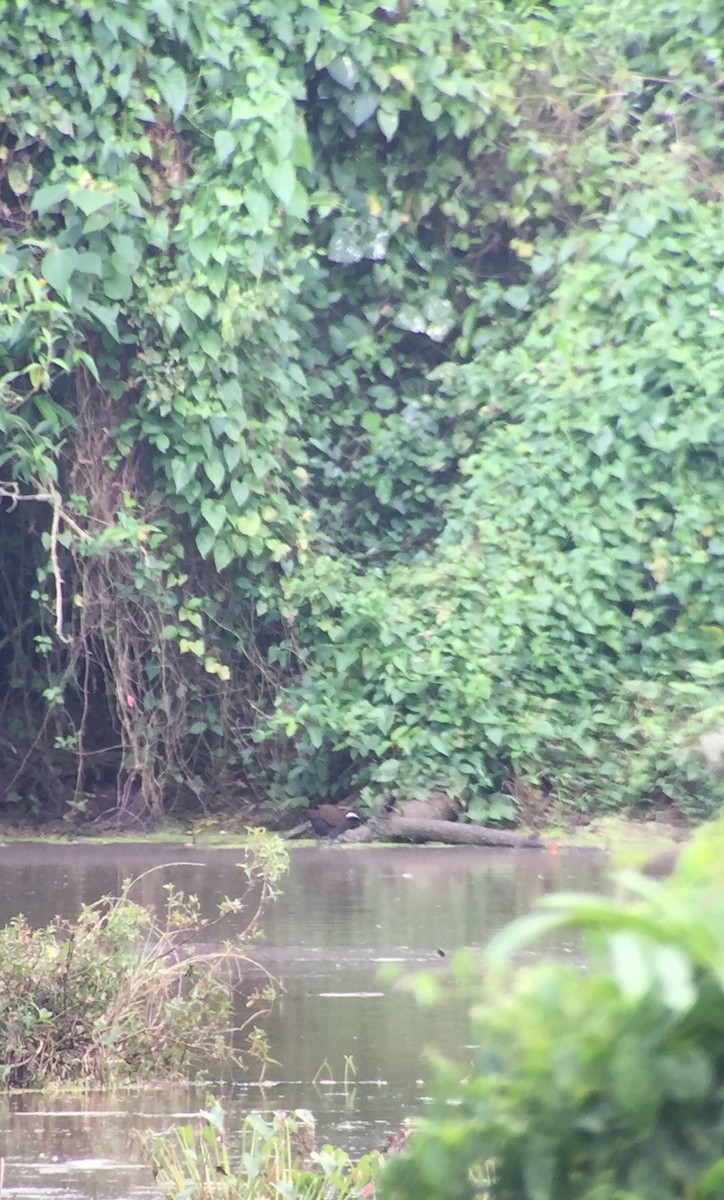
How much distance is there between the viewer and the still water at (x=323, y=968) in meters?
4.14

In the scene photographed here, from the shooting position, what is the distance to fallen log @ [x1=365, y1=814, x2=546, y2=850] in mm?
8516

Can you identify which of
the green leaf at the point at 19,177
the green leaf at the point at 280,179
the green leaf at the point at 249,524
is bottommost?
the green leaf at the point at 249,524

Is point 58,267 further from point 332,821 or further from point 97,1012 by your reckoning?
point 97,1012

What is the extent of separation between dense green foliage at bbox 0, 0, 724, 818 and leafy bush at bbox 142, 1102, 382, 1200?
506cm

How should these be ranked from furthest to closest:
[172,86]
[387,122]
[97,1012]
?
[387,122]
[172,86]
[97,1012]

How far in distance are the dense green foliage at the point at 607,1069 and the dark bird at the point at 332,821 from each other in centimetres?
738

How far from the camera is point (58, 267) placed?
8.42 m

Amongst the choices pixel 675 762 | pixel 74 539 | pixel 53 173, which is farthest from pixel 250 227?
pixel 675 762

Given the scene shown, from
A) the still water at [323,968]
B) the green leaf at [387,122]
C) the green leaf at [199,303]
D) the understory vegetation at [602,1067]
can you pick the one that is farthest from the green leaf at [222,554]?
the understory vegetation at [602,1067]

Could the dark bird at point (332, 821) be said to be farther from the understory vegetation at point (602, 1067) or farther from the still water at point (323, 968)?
the understory vegetation at point (602, 1067)

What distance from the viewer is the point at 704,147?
10086 millimetres

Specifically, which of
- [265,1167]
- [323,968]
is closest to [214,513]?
[323,968]

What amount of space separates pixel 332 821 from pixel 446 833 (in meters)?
0.69

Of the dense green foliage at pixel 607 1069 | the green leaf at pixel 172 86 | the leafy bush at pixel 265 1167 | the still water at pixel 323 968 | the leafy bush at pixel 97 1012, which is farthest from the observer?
the green leaf at pixel 172 86
